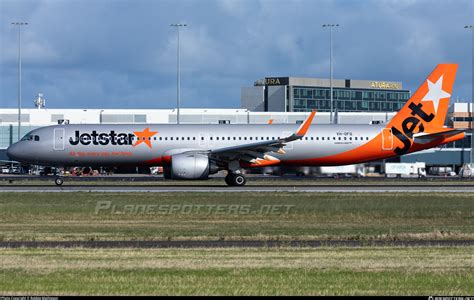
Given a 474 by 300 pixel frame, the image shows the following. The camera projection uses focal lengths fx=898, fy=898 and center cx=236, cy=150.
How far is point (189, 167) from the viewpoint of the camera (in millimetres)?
52094

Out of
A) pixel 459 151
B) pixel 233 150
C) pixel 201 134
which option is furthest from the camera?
pixel 459 151

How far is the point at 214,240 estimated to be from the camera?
82.6 ft

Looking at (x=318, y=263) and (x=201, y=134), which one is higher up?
(x=201, y=134)

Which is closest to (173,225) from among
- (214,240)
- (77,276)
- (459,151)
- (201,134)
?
(214,240)

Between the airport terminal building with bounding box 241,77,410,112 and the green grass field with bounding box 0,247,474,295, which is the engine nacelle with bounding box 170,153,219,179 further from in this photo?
the airport terminal building with bounding box 241,77,410,112

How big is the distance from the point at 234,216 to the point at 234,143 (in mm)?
23188

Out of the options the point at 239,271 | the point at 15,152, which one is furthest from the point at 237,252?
the point at 15,152

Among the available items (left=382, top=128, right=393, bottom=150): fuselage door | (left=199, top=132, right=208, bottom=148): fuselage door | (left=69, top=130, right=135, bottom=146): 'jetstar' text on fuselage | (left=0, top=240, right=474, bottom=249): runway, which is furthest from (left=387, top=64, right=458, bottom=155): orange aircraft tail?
(left=0, top=240, right=474, bottom=249): runway

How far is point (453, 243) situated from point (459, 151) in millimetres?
84680

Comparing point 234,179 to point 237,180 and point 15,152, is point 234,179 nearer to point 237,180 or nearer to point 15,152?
point 237,180

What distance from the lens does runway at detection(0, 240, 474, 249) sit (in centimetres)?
2336

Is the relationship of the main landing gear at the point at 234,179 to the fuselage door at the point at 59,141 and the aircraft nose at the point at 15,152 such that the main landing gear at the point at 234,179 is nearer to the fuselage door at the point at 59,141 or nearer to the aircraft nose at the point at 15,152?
the fuselage door at the point at 59,141

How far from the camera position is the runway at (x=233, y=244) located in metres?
23.4

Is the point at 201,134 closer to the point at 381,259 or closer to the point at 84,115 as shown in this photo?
the point at 381,259
